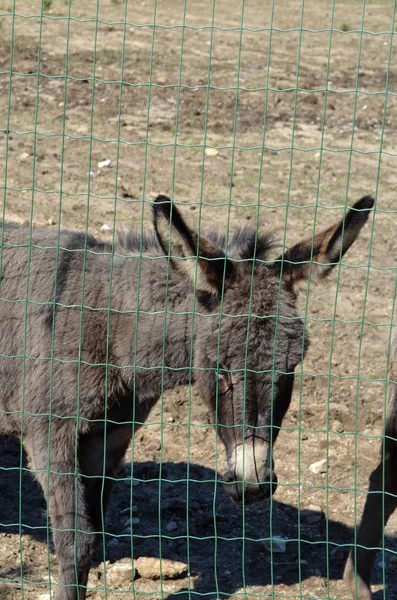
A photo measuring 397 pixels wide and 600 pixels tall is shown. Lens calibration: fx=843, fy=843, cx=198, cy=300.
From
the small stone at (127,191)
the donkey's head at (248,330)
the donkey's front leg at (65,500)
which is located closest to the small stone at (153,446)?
the donkey's front leg at (65,500)

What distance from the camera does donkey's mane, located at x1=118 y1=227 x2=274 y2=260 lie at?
13.9 ft

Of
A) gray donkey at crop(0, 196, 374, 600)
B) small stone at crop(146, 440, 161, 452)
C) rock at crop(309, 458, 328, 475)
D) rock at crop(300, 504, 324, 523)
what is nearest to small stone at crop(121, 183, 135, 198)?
small stone at crop(146, 440, 161, 452)

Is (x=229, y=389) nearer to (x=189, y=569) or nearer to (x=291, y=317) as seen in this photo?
(x=291, y=317)

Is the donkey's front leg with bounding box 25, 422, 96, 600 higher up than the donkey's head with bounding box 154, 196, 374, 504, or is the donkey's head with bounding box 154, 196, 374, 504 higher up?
the donkey's head with bounding box 154, 196, 374, 504

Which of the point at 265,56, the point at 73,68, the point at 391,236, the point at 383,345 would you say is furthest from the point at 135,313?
the point at 265,56

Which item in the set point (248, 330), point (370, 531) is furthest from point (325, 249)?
point (370, 531)

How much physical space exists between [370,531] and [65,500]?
1.58 metres

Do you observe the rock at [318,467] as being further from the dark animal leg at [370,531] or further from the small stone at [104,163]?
the small stone at [104,163]

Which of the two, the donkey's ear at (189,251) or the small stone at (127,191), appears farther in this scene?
the small stone at (127,191)

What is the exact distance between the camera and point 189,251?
3854mm

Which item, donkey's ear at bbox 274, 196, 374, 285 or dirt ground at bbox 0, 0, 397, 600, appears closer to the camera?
donkey's ear at bbox 274, 196, 374, 285

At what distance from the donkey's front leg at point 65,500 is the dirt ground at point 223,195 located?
0.47 feet

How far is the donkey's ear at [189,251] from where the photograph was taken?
3680 mm

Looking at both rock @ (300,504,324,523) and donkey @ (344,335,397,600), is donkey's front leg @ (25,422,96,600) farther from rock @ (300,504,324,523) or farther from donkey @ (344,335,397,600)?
rock @ (300,504,324,523)
